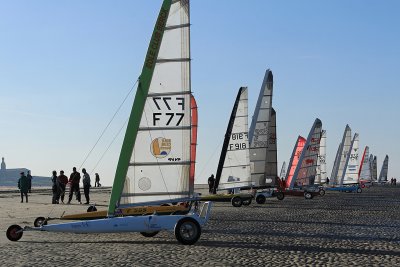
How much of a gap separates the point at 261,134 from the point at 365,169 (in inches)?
1772

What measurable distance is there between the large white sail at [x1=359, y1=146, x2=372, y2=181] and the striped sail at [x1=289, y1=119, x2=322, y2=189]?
104 ft

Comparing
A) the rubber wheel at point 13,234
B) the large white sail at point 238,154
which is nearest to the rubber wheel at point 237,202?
the large white sail at point 238,154

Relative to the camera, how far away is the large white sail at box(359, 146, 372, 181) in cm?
7675

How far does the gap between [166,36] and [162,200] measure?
4.00m

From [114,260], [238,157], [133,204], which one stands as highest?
[238,157]

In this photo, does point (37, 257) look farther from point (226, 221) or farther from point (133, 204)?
point (226, 221)

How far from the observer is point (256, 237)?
15.4 m

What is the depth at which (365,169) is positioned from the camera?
77.8m

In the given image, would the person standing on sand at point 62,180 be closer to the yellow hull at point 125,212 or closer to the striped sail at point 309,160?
the yellow hull at point 125,212

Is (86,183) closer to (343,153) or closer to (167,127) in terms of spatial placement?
(167,127)

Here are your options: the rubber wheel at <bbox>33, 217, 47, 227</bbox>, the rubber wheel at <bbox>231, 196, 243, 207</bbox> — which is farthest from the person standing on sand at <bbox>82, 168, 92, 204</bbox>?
the rubber wheel at <bbox>33, 217, 47, 227</bbox>

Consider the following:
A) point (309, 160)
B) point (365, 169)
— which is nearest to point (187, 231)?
point (309, 160)

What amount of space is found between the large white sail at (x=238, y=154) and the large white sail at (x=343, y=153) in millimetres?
31283

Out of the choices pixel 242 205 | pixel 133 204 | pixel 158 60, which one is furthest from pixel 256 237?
pixel 242 205
